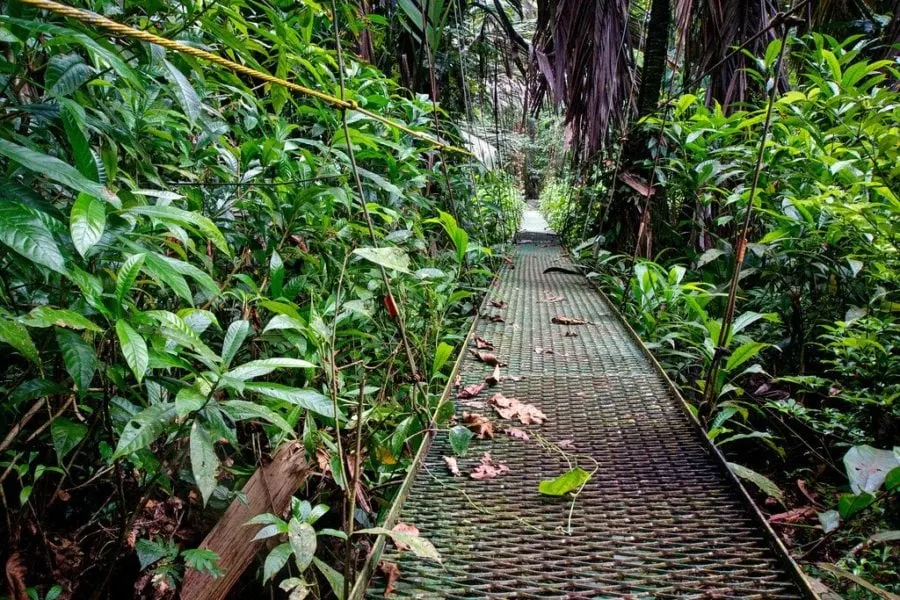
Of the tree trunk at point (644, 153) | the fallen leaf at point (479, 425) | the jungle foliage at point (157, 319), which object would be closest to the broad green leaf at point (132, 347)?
the jungle foliage at point (157, 319)

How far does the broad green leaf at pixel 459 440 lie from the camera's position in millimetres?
974

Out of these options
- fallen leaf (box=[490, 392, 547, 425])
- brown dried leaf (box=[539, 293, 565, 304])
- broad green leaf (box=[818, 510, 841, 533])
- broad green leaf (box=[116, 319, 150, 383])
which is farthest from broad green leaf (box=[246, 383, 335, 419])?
brown dried leaf (box=[539, 293, 565, 304])

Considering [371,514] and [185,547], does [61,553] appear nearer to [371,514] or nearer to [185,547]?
[185,547]

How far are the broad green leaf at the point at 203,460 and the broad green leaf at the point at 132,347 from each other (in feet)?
0.33

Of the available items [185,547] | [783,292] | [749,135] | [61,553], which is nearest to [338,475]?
[185,547]

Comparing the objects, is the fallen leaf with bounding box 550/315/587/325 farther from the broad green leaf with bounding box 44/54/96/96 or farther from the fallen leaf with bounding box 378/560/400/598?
the broad green leaf with bounding box 44/54/96/96

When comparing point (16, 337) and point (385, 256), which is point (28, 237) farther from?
point (385, 256)

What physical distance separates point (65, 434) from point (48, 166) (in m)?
0.35

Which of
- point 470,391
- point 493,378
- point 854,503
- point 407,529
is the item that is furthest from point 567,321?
point 407,529

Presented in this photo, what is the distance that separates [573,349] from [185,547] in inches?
45.4

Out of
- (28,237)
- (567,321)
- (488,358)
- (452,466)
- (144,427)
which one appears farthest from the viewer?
(567,321)

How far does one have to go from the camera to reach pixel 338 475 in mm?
869

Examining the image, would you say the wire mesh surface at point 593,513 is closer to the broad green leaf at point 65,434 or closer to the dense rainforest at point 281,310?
the dense rainforest at point 281,310

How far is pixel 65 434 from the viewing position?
2.11 feet
